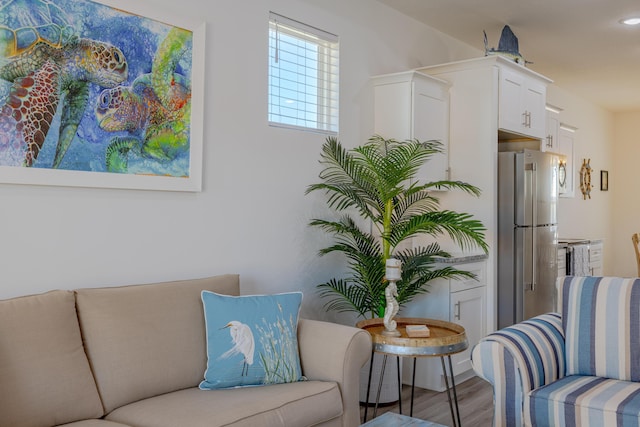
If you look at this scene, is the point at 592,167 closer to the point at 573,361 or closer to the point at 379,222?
the point at 379,222

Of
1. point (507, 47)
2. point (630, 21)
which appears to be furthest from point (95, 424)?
point (630, 21)

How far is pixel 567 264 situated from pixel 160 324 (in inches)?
187

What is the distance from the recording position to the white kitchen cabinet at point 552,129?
6.12 metres

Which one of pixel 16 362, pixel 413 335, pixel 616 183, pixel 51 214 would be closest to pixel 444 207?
pixel 413 335

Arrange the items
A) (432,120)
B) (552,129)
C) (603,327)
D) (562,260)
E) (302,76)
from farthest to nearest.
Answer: (552,129) < (562,260) < (432,120) < (302,76) < (603,327)

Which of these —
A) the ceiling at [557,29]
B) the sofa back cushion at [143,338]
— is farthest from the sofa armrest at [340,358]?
the ceiling at [557,29]

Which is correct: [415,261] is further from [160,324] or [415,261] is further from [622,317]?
[160,324]

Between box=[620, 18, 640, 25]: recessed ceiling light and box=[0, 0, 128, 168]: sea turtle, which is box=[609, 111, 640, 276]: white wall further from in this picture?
box=[0, 0, 128, 168]: sea turtle

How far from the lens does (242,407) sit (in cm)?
206

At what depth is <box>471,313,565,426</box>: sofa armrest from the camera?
230 cm

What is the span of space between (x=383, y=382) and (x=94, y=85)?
7.29 ft

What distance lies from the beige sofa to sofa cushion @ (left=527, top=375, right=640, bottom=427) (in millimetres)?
719

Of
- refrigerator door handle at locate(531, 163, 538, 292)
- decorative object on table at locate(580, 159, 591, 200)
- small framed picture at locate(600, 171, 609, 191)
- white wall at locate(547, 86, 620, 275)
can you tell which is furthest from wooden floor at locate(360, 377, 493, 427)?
small framed picture at locate(600, 171, 609, 191)

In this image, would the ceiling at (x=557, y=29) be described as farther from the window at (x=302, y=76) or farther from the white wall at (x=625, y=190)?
the white wall at (x=625, y=190)
